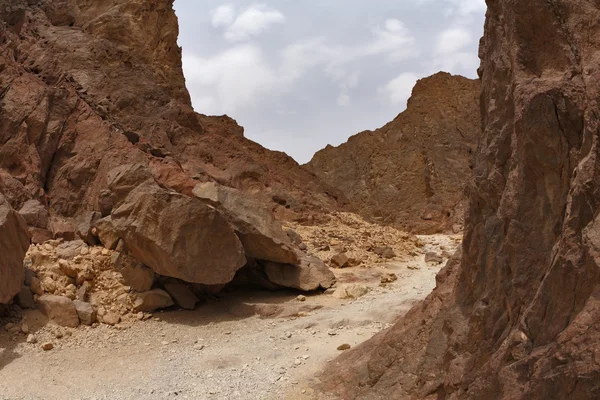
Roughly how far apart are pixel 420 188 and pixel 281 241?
20650 mm

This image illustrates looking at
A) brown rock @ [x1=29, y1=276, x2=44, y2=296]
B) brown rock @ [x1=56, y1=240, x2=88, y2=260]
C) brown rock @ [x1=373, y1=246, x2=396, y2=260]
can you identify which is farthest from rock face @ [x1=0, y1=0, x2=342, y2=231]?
brown rock @ [x1=373, y1=246, x2=396, y2=260]

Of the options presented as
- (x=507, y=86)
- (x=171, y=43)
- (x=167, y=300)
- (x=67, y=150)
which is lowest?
(x=167, y=300)

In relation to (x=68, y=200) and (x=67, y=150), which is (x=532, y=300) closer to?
(x=68, y=200)

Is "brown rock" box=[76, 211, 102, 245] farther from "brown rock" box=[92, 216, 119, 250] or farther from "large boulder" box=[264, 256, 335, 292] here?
"large boulder" box=[264, 256, 335, 292]

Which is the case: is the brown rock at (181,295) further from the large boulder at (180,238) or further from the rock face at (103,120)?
the rock face at (103,120)

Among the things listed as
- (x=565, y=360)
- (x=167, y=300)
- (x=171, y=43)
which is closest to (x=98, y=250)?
(x=167, y=300)

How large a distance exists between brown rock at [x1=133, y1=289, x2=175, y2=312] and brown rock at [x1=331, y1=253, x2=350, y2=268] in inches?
148

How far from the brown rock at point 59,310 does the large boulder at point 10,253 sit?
432 millimetres

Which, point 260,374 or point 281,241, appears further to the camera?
point 281,241

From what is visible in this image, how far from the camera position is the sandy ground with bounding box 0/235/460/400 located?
5.83 m

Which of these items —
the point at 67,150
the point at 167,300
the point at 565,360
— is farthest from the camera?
the point at 67,150

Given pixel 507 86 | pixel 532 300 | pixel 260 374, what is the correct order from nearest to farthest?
pixel 532 300, pixel 507 86, pixel 260 374

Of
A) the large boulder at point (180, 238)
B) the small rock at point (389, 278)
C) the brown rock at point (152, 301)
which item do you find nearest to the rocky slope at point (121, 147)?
the large boulder at point (180, 238)

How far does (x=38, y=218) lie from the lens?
986cm
